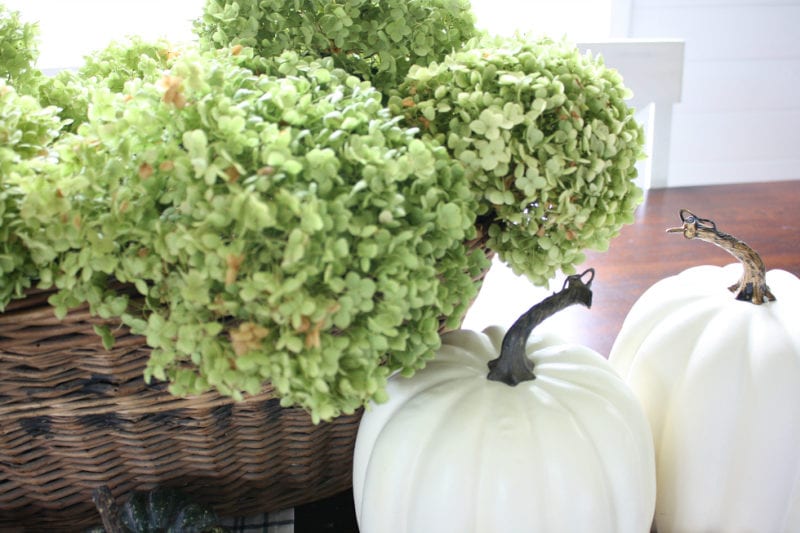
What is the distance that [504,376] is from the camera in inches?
27.7

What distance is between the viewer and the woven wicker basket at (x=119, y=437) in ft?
2.03

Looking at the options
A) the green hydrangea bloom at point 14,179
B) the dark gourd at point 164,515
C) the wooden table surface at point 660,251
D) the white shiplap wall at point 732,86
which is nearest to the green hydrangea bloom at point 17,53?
the green hydrangea bloom at point 14,179

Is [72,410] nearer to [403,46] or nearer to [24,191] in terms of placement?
[24,191]

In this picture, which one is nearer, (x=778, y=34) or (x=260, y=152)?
(x=260, y=152)

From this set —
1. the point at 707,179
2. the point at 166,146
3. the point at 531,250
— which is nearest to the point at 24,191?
the point at 166,146

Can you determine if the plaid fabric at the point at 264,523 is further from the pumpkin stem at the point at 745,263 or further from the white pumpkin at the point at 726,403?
the pumpkin stem at the point at 745,263

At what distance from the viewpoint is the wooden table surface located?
102 centimetres

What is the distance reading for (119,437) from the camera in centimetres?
70

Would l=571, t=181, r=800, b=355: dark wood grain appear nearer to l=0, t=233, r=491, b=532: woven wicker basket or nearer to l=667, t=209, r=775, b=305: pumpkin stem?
l=667, t=209, r=775, b=305: pumpkin stem

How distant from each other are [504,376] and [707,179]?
2739 millimetres

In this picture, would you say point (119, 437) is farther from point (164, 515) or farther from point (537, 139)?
point (537, 139)

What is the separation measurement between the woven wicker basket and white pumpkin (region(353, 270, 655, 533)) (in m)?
0.10

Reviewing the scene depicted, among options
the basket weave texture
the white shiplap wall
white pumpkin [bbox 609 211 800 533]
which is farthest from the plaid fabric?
the white shiplap wall

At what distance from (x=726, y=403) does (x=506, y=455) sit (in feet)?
0.72
